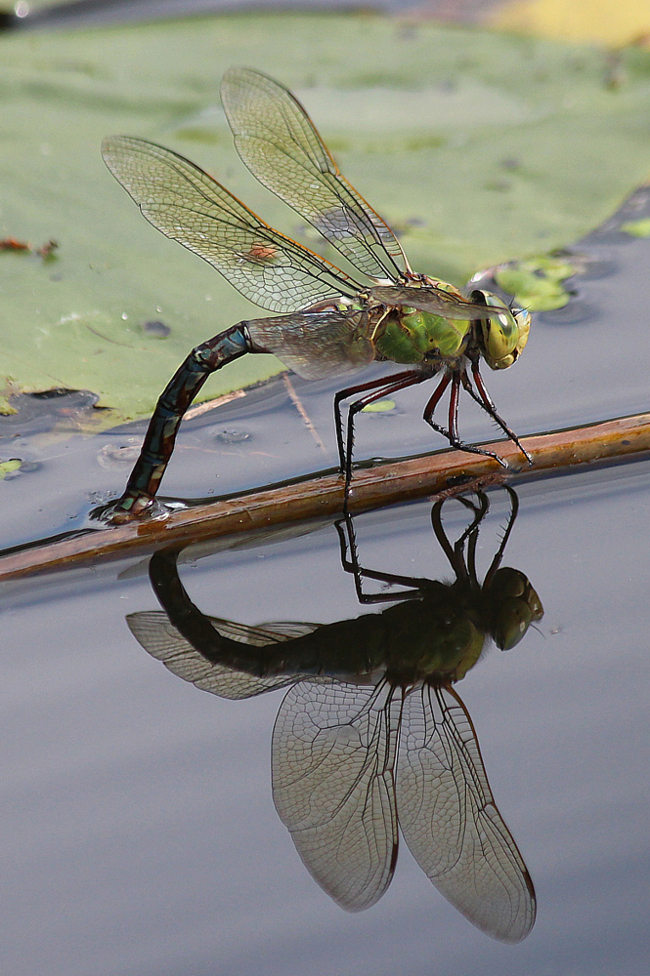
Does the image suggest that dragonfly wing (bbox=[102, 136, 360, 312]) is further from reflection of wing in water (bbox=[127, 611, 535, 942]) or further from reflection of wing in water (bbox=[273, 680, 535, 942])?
reflection of wing in water (bbox=[273, 680, 535, 942])

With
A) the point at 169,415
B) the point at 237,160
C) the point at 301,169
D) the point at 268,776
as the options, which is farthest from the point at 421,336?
the point at 237,160

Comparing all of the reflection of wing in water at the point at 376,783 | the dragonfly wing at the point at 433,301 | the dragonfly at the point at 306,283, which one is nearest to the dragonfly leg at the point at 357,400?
the dragonfly at the point at 306,283

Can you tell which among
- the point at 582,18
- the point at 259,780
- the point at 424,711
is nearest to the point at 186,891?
the point at 259,780

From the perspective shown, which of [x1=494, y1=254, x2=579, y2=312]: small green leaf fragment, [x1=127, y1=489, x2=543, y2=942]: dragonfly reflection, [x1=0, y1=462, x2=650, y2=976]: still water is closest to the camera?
[x1=0, y1=462, x2=650, y2=976]: still water

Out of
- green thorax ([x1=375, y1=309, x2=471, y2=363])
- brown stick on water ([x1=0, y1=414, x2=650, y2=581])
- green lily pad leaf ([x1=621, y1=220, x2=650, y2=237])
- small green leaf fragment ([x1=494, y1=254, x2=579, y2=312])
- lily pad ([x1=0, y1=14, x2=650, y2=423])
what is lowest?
brown stick on water ([x1=0, y1=414, x2=650, y2=581])

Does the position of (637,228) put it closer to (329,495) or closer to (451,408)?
(451,408)

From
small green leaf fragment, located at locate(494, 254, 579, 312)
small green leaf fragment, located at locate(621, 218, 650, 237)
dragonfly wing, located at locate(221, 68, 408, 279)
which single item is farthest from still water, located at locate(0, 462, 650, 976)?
small green leaf fragment, located at locate(621, 218, 650, 237)
